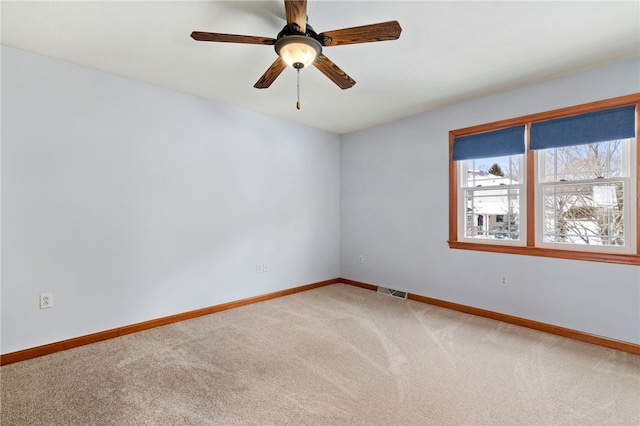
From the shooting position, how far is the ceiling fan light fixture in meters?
1.83

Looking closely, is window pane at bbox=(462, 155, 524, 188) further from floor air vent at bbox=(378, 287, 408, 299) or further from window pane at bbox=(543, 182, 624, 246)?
floor air vent at bbox=(378, 287, 408, 299)

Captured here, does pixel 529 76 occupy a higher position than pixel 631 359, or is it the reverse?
pixel 529 76

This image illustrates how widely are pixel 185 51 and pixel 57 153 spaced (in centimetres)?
148

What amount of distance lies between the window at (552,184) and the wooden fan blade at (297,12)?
2.71 metres

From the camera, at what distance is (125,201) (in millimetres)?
3045

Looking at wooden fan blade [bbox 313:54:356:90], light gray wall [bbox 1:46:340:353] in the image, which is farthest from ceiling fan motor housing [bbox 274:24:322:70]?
light gray wall [bbox 1:46:340:353]

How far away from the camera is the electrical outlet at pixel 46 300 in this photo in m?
2.60

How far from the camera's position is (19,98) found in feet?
8.26

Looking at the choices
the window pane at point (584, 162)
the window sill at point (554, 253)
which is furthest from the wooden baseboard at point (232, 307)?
the window pane at point (584, 162)

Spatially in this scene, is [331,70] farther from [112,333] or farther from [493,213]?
[112,333]

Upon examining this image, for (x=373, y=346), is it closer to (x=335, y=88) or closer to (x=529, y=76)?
(x=335, y=88)

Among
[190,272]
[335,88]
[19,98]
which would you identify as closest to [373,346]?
[190,272]

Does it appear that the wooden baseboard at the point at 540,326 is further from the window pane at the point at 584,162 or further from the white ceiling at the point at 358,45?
the white ceiling at the point at 358,45

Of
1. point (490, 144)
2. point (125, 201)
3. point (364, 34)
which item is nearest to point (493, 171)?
point (490, 144)
